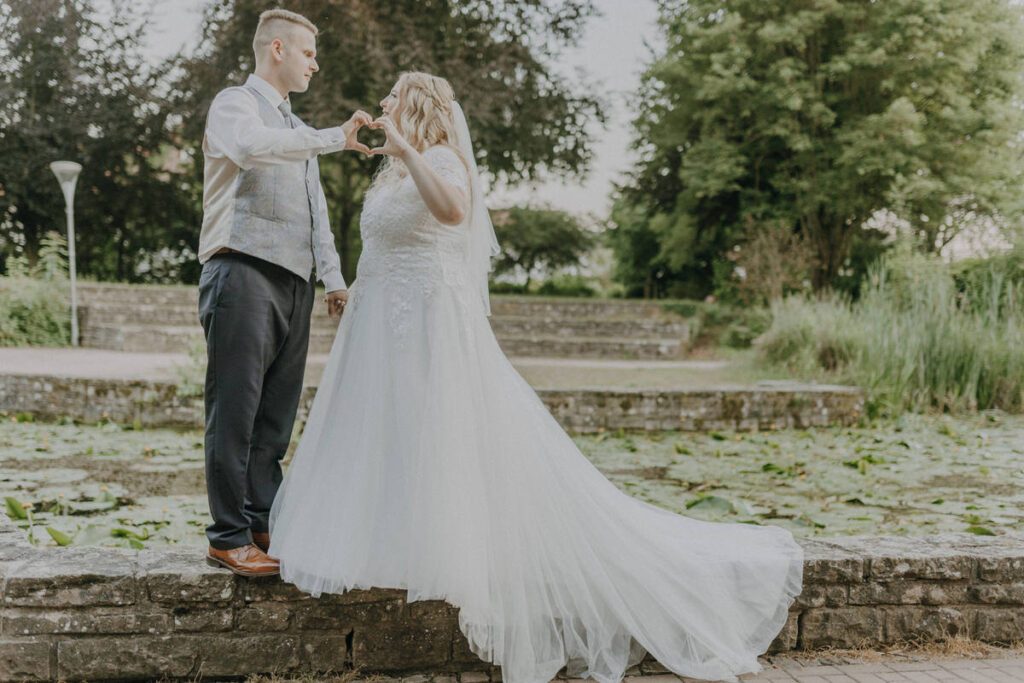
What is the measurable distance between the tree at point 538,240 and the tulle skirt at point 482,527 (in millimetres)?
16616

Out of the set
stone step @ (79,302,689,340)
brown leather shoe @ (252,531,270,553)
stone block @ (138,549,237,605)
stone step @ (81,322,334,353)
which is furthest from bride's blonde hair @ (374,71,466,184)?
stone step @ (79,302,689,340)

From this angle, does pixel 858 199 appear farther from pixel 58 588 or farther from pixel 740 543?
pixel 58 588

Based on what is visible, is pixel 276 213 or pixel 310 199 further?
pixel 310 199

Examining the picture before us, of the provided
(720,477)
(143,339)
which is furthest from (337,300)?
(143,339)

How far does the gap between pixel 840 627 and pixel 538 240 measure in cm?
1724

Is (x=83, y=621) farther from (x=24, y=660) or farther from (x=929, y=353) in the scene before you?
(x=929, y=353)

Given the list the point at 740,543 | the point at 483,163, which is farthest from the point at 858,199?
the point at 740,543

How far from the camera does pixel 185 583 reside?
7.88 feet

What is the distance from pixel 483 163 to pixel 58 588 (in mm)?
15158

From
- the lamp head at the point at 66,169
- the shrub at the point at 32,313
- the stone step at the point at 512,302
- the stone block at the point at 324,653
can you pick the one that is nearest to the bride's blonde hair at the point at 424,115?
the stone block at the point at 324,653

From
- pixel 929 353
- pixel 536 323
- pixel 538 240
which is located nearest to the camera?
pixel 929 353

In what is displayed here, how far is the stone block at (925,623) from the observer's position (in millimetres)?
2758

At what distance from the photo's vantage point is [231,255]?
244 cm

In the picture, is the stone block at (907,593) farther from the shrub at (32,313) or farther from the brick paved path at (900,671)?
the shrub at (32,313)
